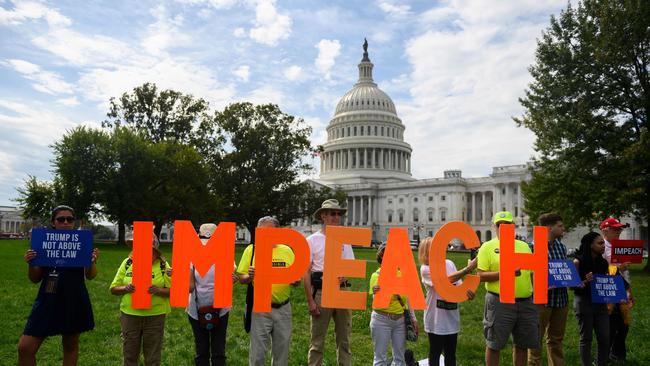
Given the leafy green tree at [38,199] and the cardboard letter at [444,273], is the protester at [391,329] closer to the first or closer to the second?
the cardboard letter at [444,273]

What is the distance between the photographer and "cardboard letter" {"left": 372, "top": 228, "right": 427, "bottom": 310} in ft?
24.4

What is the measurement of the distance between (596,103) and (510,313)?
2477 centimetres

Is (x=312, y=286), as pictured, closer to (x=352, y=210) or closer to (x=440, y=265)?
(x=440, y=265)

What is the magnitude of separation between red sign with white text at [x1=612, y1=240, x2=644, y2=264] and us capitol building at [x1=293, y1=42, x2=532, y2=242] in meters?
87.3

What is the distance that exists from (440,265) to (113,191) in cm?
4660

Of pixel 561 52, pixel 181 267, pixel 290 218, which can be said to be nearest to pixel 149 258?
pixel 181 267

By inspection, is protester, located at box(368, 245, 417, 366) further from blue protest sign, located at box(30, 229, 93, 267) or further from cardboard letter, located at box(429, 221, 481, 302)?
blue protest sign, located at box(30, 229, 93, 267)

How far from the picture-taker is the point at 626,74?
28250mm

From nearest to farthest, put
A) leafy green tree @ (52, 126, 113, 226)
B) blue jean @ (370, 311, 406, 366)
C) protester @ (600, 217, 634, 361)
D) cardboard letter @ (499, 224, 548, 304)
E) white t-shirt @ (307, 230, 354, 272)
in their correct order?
cardboard letter @ (499, 224, 548, 304) → blue jean @ (370, 311, 406, 366) → white t-shirt @ (307, 230, 354, 272) → protester @ (600, 217, 634, 361) → leafy green tree @ (52, 126, 113, 226)

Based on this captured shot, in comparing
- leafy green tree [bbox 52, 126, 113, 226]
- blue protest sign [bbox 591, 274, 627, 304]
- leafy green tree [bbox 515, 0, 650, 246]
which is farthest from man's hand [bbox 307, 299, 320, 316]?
leafy green tree [bbox 52, 126, 113, 226]

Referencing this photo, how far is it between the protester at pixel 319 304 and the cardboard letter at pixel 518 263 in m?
2.37

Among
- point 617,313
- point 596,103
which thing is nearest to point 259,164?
point 596,103

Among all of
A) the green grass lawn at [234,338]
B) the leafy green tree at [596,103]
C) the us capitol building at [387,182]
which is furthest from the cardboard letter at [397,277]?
the us capitol building at [387,182]

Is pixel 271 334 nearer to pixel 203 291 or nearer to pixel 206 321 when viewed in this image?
pixel 206 321
